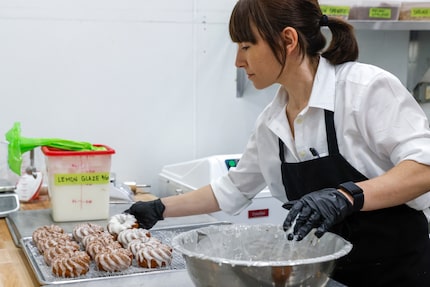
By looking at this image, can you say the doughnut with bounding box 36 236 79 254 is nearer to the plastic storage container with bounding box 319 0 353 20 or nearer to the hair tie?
the hair tie

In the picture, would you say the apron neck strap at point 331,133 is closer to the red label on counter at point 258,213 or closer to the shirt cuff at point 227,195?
the shirt cuff at point 227,195

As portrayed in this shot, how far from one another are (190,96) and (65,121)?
0.57m

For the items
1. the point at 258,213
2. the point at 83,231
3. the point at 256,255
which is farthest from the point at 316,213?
the point at 258,213

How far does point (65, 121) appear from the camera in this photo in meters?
2.81

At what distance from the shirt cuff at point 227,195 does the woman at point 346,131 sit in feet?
0.69

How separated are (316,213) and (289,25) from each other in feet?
1.76

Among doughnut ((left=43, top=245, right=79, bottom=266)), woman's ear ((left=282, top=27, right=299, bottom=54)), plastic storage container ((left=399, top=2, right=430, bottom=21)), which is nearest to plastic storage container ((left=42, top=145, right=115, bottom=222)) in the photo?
doughnut ((left=43, top=245, right=79, bottom=266))

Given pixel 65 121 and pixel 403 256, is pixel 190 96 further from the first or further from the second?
pixel 403 256

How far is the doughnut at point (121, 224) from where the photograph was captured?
77.0 inches

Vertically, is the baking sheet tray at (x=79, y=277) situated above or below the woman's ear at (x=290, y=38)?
below

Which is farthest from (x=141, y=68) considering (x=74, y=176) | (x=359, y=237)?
(x=359, y=237)

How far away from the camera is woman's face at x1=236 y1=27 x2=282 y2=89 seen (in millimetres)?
1729

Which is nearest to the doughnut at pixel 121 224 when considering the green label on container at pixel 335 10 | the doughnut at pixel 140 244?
the doughnut at pixel 140 244

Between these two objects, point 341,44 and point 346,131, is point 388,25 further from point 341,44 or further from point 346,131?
point 346,131
